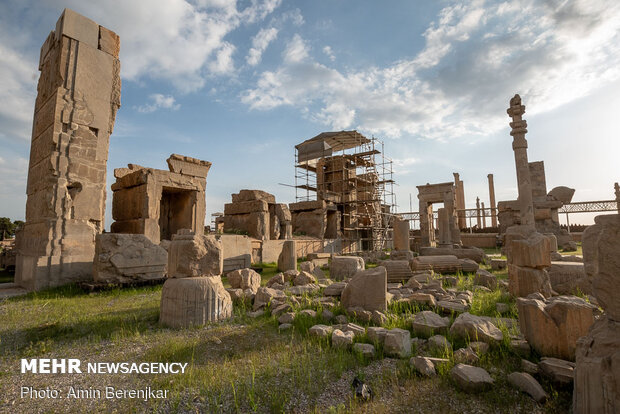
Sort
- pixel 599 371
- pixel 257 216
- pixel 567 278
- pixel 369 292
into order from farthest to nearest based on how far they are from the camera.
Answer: pixel 257 216 < pixel 567 278 < pixel 369 292 < pixel 599 371

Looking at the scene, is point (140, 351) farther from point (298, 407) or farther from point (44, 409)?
point (298, 407)

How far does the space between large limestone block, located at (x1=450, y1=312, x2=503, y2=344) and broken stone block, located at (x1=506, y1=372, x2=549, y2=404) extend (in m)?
0.72

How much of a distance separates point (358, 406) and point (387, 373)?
0.55 metres

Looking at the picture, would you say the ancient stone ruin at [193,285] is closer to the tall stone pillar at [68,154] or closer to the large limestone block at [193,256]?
the large limestone block at [193,256]

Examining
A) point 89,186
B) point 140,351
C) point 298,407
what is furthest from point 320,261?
point 298,407

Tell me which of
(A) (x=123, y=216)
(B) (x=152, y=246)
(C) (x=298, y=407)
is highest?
(A) (x=123, y=216)

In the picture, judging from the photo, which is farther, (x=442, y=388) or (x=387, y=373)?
(x=387, y=373)

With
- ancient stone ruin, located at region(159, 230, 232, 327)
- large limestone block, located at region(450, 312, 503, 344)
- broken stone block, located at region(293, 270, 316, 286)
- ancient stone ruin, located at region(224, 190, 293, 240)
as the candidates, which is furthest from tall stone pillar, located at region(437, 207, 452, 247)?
ancient stone ruin, located at region(159, 230, 232, 327)

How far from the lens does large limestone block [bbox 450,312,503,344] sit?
3.23 meters

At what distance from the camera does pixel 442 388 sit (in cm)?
248

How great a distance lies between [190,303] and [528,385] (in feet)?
12.4

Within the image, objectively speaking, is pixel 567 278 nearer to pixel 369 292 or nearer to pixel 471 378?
pixel 369 292

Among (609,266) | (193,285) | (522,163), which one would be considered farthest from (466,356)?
(522,163)

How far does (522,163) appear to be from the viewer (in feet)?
34.7
